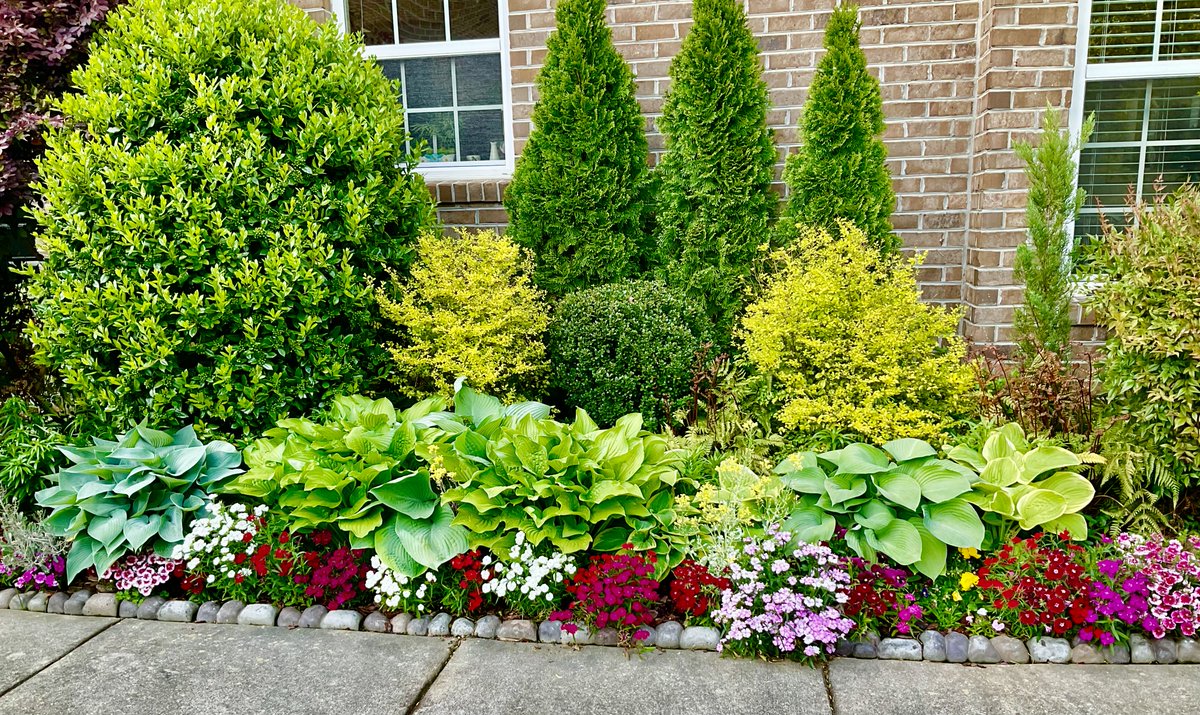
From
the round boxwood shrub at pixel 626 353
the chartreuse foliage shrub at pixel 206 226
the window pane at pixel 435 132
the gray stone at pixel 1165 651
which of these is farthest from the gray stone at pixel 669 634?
the window pane at pixel 435 132

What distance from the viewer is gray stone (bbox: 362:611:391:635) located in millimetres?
3033

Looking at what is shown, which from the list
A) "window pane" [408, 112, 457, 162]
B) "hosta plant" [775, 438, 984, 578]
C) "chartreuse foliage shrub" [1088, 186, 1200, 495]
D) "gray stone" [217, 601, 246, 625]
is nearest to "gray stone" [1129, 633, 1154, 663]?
"hosta plant" [775, 438, 984, 578]

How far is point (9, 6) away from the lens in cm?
409

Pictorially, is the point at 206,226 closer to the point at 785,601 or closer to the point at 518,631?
the point at 518,631

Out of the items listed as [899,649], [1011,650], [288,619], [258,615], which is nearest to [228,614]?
[258,615]

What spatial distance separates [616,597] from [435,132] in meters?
3.96

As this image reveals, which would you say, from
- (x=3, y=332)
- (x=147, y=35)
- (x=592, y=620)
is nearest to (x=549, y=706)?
(x=592, y=620)

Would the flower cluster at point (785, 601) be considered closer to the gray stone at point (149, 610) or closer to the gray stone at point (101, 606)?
the gray stone at point (149, 610)

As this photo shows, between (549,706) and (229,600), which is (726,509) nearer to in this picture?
(549,706)

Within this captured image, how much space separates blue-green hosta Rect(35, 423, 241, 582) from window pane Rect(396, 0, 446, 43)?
332 cm

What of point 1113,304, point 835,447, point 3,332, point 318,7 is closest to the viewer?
point 1113,304

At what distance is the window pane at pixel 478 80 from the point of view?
5.54 m

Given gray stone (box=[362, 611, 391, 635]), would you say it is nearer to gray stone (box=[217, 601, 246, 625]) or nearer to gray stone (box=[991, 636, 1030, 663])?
gray stone (box=[217, 601, 246, 625])

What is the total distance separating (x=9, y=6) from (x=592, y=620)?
13.9ft
